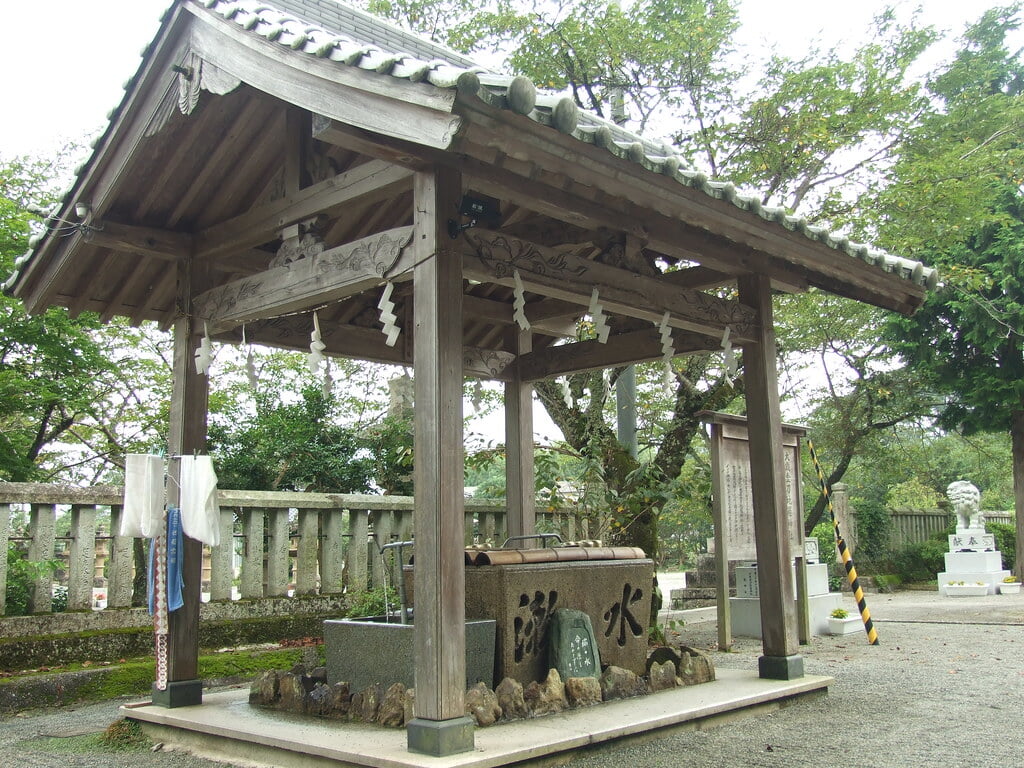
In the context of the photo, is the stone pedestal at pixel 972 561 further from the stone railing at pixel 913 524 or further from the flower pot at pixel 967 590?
the stone railing at pixel 913 524

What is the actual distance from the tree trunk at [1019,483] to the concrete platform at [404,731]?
15587 mm

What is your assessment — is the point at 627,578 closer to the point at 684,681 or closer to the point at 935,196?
the point at 684,681

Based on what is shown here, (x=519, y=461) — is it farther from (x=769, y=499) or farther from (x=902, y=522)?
(x=902, y=522)

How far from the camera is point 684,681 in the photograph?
20.4 ft

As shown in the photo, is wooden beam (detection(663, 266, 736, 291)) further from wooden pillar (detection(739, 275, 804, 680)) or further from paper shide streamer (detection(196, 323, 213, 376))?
paper shide streamer (detection(196, 323, 213, 376))

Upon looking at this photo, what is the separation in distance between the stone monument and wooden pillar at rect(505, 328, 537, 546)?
12952 millimetres

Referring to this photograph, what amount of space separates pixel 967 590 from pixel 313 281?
16.3 metres

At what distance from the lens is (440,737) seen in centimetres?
403

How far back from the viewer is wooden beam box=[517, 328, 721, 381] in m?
7.07

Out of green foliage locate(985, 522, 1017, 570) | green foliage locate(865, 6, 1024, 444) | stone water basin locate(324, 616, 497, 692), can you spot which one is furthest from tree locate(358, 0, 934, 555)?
green foliage locate(985, 522, 1017, 570)

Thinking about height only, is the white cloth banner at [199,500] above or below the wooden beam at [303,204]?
below

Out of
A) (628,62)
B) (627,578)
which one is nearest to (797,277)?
(627,578)

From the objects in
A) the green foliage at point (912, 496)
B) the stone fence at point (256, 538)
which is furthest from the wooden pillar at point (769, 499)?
the green foliage at point (912, 496)

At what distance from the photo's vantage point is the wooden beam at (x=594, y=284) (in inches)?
194
